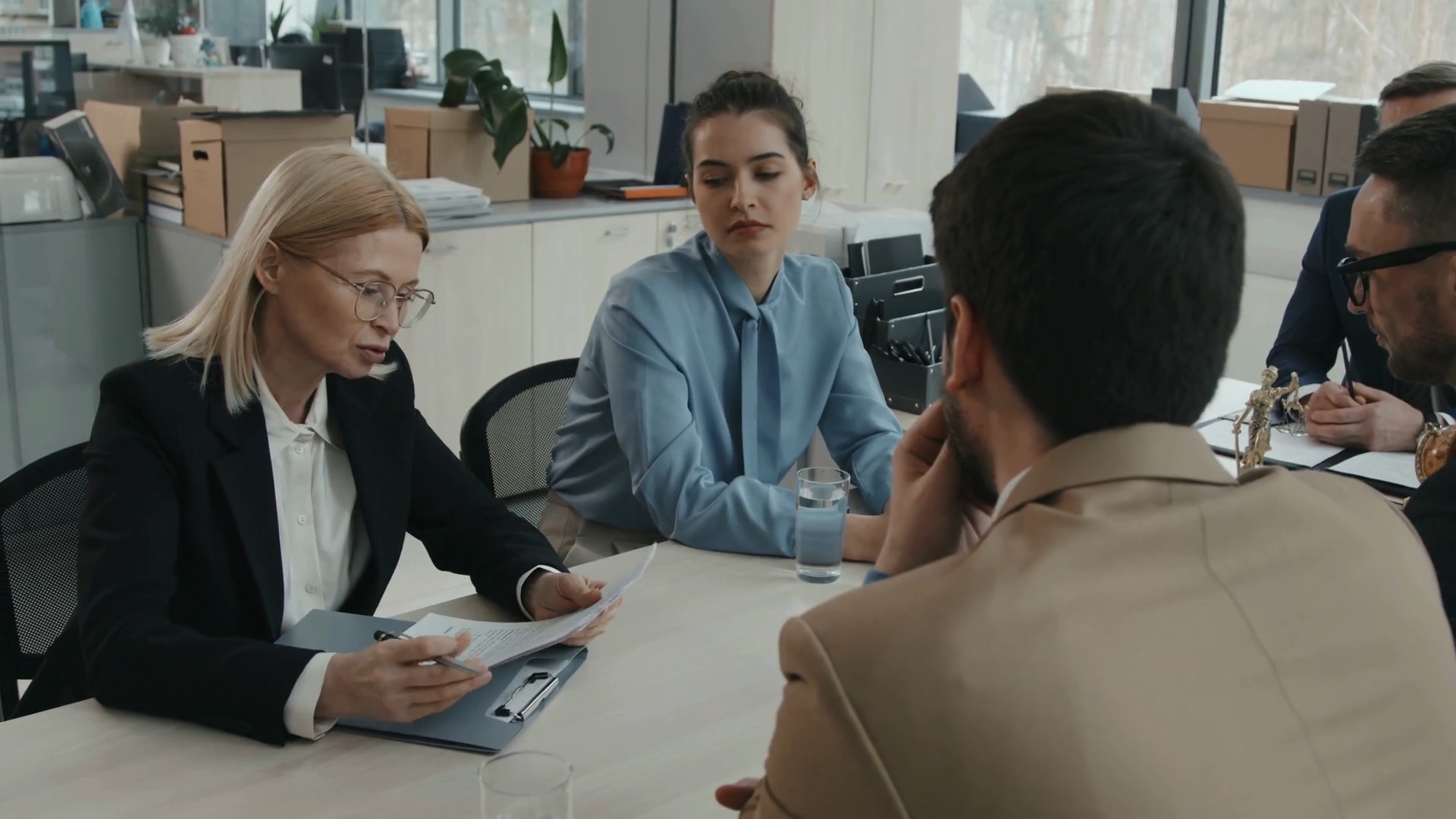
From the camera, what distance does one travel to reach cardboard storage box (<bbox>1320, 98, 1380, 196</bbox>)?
4.00 m

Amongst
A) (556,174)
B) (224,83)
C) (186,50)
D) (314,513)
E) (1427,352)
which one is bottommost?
(314,513)

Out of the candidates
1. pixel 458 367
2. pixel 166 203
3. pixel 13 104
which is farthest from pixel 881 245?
pixel 13 104

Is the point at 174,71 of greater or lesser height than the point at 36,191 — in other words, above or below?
above

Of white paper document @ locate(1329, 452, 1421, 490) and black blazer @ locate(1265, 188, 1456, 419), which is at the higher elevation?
black blazer @ locate(1265, 188, 1456, 419)

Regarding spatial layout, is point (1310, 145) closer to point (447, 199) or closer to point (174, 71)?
point (447, 199)

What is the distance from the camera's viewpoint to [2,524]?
162 cm

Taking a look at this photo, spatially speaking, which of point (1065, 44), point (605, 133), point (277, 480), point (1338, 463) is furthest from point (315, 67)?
point (1338, 463)

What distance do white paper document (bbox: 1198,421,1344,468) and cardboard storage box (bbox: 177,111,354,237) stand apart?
2.38 metres

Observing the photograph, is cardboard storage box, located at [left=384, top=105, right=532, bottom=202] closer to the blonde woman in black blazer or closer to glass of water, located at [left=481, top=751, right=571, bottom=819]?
the blonde woman in black blazer

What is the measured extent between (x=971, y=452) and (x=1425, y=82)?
234cm

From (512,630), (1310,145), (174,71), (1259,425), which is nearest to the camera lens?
(512,630)

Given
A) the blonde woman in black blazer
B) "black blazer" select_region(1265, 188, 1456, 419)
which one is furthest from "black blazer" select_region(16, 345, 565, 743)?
"black blazer" select_region(1265, 188, 1456, 419)

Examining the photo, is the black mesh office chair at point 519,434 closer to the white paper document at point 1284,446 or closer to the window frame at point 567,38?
the white paper document at point 1284,446

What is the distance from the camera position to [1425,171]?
72.8 inches
